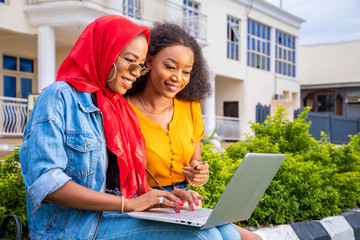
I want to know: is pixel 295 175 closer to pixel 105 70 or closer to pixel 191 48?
pixel 191 48

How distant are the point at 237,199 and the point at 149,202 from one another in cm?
37

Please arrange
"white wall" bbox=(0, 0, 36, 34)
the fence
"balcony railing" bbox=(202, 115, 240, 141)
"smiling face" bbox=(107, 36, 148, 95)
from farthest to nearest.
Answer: the fence → "balcony railing" bbox=(202, 115, 240, 141) → "white wall" bbox=(0, 0, 36, 34) → "smiling face" bbox=(107, 36, 148, 95)

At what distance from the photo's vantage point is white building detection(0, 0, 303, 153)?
12.6 m

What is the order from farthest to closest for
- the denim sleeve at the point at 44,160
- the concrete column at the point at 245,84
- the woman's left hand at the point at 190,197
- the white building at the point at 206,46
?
the concrete column at the point at 245,84 < the white building at the point at 206,46 < the woman's left hand at the point at 190,197 < the denim sleeve at the point at 44,160

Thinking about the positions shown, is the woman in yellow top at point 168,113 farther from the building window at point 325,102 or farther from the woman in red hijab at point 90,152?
the building window at point 325,102

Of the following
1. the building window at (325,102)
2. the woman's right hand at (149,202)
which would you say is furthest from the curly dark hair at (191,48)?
the building window at (325,102)

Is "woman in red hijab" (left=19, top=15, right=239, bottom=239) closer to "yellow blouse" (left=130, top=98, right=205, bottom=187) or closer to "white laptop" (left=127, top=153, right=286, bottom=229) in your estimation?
"white laptop" (left=127, top=153, right=286, bottom=229)

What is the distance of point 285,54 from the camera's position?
2627cm

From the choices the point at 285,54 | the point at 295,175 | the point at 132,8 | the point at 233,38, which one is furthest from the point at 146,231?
the point at 285,54

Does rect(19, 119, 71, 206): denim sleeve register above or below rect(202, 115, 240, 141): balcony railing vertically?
above

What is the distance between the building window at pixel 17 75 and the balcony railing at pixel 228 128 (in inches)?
299

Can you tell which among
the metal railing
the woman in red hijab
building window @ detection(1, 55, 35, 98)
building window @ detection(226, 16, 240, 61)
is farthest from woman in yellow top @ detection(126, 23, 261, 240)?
building window @ detection(226, 16, 240, 61)

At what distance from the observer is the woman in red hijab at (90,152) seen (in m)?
1.73

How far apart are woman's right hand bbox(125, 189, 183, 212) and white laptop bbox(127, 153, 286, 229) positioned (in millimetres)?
33
